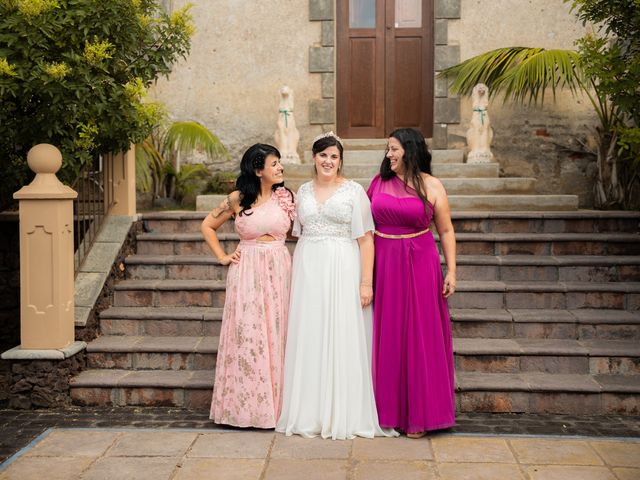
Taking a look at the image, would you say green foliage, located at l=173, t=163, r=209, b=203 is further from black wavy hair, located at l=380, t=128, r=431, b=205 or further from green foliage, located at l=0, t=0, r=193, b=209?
black wavy hair, located at l=380, t=128, r=431, b=205

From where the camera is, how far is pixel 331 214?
4.59 meters

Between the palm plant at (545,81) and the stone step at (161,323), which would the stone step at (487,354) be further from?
the palm plant at (545,81)

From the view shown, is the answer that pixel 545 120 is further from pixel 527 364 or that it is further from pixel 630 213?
pixel 527 364

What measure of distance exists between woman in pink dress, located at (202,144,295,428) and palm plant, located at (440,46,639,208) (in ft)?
14.7

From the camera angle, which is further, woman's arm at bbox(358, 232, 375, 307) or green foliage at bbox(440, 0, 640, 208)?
green foliage at bbox(440, 0, 640, 208)

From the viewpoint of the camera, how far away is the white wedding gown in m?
4.52

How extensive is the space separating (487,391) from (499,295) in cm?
118

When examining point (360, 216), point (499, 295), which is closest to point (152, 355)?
point (360, 216)

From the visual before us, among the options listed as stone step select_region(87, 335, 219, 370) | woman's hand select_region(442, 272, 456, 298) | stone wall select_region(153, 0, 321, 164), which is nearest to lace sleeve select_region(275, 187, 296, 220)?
woman's hand select_region(442, 272, 456, 298)

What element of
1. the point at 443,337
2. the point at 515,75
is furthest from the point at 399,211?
the point at 515,75

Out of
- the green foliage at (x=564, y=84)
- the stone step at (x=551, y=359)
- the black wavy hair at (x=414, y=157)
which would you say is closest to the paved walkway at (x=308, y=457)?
the stone step at (x=551, y=359)

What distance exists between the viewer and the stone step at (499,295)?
6.02m

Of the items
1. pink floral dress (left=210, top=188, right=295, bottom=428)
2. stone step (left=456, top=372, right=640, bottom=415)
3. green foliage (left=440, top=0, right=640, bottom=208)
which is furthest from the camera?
green foliage (left=440, top=0, right=640, bottom=208)

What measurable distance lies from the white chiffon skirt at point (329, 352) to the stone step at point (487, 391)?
0.86 metres
